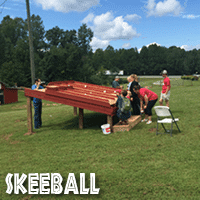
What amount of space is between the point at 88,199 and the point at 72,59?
159 ft

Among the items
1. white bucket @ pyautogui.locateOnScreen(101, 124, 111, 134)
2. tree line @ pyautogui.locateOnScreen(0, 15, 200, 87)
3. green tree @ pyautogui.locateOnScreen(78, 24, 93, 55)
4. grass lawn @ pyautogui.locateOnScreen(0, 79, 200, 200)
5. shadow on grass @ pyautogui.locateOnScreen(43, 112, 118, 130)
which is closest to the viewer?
grass lawn @ pyautogui.locateOnScreen(0, 79, 200, 200)

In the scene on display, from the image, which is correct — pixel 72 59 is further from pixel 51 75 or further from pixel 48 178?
pixel 48 178

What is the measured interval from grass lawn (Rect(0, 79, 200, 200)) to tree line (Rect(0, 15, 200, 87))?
2779 centimetres

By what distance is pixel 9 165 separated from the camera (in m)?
6.57

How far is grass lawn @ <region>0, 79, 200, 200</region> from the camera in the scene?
182 inches

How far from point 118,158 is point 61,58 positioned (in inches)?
1766

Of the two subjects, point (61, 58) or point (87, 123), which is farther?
point (61, 58)

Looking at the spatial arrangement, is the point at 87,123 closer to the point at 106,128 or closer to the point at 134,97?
the point at 106,128

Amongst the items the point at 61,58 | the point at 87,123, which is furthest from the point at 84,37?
the point at 87,123

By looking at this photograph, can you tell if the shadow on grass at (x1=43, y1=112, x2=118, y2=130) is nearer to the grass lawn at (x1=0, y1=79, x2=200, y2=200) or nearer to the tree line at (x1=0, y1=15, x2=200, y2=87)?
the grass lawn at (x1=0, y1=79, x2=200, y2=200)

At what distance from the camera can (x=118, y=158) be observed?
610 cm

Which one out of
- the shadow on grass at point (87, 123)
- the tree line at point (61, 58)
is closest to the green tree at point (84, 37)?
the tree line at point (61, 58)

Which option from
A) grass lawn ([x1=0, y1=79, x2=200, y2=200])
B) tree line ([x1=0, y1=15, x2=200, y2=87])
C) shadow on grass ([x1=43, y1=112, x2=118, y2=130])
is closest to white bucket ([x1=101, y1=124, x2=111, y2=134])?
grass lawn ([x1=0, y1=79, x2=200, y2=200])

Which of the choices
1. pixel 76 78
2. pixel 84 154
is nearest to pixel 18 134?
pixel 84 154
